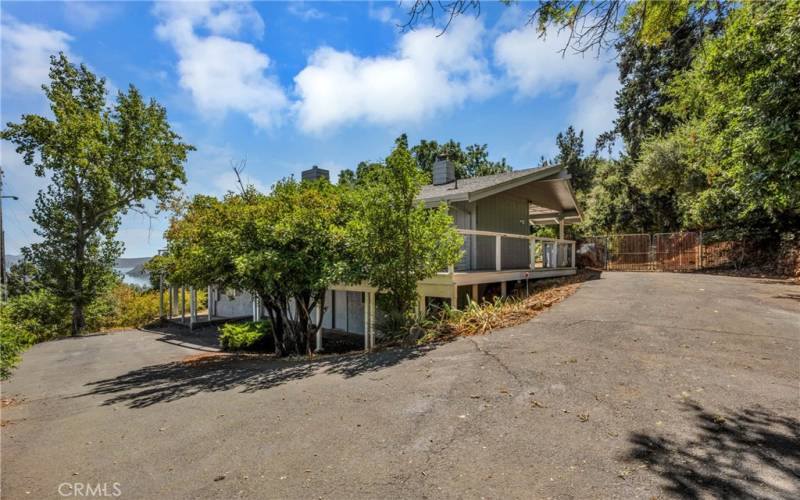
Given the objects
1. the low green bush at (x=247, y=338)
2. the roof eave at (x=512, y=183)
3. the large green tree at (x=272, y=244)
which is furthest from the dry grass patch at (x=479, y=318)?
the low green bush at (x=247, y=338)

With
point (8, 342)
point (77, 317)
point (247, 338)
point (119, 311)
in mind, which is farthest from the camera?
point (119, 311)

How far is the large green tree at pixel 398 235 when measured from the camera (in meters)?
8.02

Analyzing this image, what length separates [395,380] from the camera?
5832 millimetres

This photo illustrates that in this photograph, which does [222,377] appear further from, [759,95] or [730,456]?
[759,95]

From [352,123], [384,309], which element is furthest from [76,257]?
[384,309]

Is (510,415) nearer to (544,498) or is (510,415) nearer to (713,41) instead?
(544,498)

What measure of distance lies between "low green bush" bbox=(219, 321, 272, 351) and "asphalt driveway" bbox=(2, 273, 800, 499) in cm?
410

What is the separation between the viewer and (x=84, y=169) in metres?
20.2

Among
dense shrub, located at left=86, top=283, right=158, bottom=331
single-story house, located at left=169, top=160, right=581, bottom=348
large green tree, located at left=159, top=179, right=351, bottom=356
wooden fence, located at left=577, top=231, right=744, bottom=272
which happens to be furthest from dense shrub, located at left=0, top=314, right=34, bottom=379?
wooden fence, located at left=577, top=231, right=744, bottom=272

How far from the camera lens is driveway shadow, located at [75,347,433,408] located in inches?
268

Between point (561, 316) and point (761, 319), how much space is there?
373cm

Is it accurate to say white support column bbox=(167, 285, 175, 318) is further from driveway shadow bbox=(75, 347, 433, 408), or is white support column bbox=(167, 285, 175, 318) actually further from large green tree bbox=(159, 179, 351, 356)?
large green tree bbox=(159, 179, 351, 356)

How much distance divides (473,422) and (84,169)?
80.3 ft

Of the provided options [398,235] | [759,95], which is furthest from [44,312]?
[759,95]
